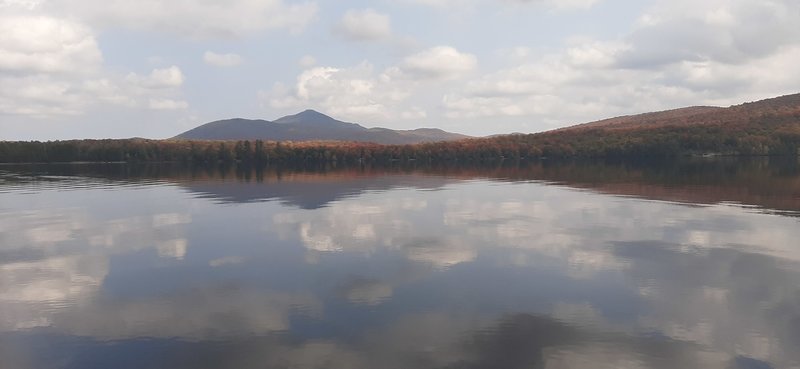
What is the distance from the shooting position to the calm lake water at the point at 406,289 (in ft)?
61.9

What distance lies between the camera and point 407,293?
2581 cm

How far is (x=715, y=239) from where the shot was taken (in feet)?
126

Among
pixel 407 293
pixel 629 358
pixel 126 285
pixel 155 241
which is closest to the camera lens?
pixel 629 358

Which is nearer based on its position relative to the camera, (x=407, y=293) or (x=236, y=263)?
(x=407, y=293)

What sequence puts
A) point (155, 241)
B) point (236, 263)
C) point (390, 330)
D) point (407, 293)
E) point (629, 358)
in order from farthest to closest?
point (155, 241) < point (236, 263) < point (407, 293) < point (390, 330) < point (629, 358)

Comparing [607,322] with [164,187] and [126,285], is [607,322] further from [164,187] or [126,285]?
[164,187]

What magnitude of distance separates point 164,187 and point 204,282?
71936mm

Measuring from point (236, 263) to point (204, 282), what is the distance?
4571 millimetres

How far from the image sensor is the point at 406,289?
2648 centimetres

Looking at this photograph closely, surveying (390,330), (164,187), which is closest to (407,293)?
(390,330)

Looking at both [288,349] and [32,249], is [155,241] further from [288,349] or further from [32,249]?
[288,349]

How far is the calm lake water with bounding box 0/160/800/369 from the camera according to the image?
743 inches

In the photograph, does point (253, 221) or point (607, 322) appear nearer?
point (607, 322)

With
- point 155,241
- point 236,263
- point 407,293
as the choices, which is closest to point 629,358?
point 407,293
